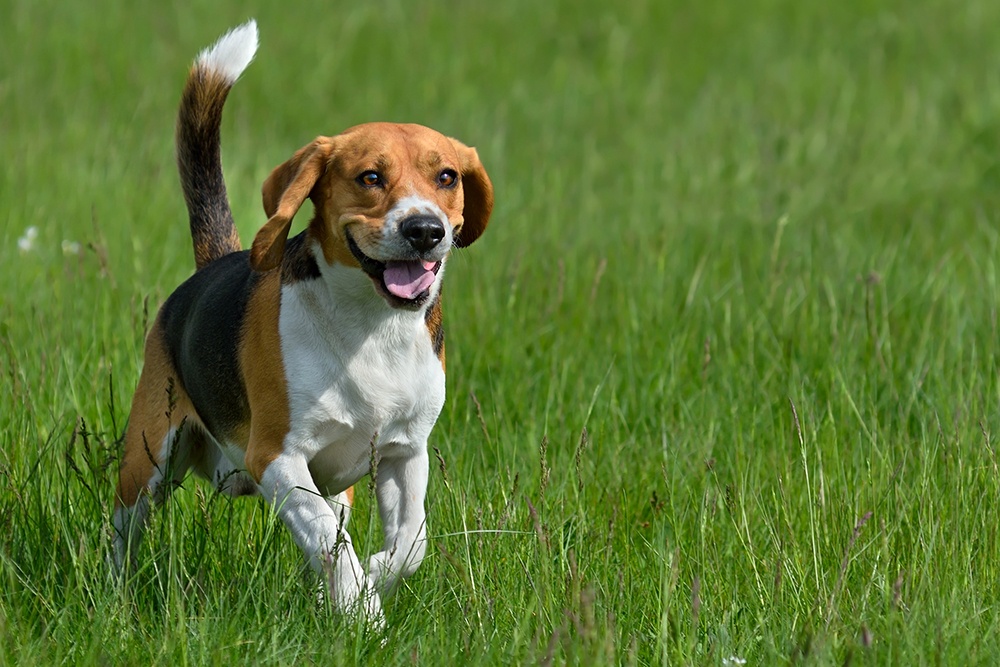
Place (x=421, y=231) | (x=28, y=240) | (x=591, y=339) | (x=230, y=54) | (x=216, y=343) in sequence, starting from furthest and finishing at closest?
(x=28, y=240)
(x=591, y=339)
(x=230, y=54)
(x=216, y=343)
(x=421, y=231)

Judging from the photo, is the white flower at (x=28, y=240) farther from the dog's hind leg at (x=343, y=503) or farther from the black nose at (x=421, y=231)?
the black nose at (x=421, y=231)

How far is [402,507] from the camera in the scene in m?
3.95

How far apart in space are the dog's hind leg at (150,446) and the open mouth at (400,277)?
0.87 meters

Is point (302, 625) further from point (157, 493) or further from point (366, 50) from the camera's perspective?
point (366, 50)

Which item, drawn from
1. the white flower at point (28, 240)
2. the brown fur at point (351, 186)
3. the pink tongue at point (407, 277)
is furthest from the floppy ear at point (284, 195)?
the white flower at point (28, 240)

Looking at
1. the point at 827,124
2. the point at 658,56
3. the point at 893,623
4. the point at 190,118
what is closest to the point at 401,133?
the point at 190,118

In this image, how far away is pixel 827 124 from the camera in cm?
986

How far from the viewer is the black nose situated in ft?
11.6

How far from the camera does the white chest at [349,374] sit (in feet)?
12.3

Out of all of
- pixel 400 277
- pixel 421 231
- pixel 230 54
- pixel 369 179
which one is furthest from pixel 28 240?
pixel 421 231

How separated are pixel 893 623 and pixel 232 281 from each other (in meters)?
2.18

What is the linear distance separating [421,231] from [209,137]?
1.45 m

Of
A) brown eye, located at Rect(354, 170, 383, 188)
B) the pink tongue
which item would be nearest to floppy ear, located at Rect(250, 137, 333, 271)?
brown eye, located at Rect(354, 170, 383, 188)

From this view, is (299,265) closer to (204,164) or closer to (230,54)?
(230,54)
